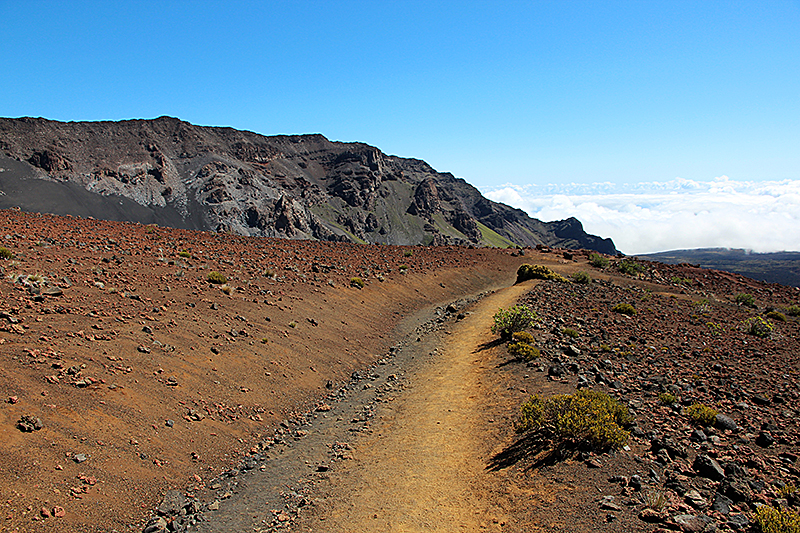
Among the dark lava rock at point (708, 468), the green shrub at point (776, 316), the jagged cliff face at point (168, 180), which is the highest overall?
the jagged cliff face at point (168, 180)

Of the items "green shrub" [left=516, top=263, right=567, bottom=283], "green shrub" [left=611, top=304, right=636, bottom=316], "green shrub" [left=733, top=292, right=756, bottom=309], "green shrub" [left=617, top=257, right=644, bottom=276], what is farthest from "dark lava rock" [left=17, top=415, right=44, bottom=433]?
"green shrub" [left=617, top=257, right=644, bottom=276]

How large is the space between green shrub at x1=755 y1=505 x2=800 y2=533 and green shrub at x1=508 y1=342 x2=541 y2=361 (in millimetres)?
9631

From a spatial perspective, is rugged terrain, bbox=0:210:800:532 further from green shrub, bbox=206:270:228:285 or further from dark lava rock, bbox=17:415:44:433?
green shrub, bbox=206:270:228:285

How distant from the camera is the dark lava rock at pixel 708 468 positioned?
7.83 meters

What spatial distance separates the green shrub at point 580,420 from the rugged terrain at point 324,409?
1.26 ft

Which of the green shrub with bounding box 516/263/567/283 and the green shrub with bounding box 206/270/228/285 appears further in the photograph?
the green shrub with bounding box 516/263/567/283

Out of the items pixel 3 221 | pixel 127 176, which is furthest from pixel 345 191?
pixel 3 221

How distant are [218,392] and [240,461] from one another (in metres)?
2.79

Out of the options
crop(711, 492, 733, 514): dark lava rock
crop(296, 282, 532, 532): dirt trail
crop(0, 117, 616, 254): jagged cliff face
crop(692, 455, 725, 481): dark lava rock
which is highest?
crop(0, 117, 616, 254): jagged cliff face

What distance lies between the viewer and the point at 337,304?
24234mm

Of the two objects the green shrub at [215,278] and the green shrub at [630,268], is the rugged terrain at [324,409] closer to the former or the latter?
the green shrub at [215,278]

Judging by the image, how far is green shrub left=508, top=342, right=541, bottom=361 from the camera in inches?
635

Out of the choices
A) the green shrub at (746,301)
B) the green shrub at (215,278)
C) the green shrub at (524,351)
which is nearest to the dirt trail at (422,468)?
the green shrub at (524,351)

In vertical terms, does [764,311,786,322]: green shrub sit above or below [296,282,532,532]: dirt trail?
above
